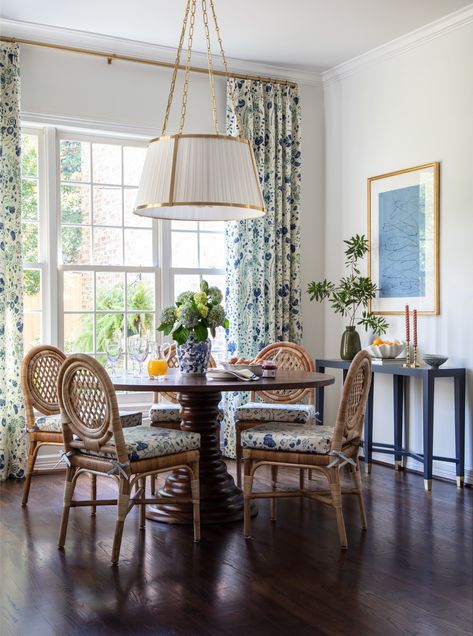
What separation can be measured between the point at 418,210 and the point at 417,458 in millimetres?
1678

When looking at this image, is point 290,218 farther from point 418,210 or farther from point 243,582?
point 243,582

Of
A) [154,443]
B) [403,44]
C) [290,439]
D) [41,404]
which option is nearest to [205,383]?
[154,443]

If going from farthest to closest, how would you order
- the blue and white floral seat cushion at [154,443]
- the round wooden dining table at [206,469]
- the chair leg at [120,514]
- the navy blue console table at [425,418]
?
the navy blue console table at [425,418]
the round wooden dining table at [206,469]
the blue and white floral seat cushion at [154,443]
the chair leg at [120,514]

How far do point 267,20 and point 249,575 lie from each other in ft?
11.8

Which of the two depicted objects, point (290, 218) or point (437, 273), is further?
point (290, 218)

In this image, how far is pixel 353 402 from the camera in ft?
12.1

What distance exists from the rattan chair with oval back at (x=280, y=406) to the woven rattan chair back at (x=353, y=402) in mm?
726

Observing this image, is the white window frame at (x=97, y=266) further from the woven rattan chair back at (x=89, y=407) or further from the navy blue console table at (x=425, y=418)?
the woven rattan chair back at (x=89, y=407)

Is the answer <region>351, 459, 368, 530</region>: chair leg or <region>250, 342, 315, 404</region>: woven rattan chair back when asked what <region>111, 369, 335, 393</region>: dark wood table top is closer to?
<region>351, 459, 368, 530</region>: chair leg

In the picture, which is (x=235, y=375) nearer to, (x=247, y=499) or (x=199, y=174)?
(x=247, y=499)

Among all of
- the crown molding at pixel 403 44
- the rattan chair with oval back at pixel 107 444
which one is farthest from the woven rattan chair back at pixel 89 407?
the crown molding at pixel 403 44

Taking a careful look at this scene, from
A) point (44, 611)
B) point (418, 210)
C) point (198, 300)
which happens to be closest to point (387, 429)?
point (418, 210)

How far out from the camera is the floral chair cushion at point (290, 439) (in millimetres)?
3627

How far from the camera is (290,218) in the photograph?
613 cm
